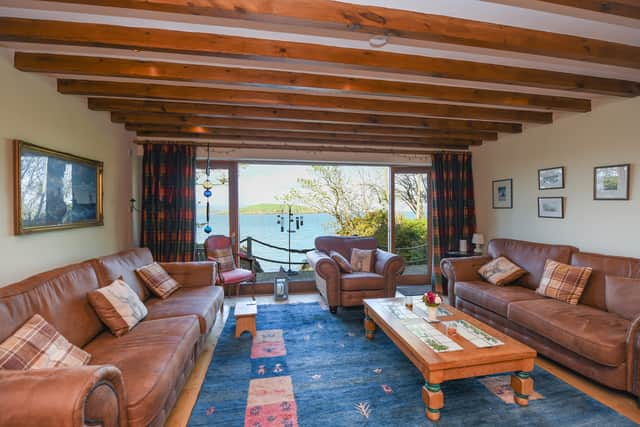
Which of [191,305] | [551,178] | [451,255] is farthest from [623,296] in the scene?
[191,305]

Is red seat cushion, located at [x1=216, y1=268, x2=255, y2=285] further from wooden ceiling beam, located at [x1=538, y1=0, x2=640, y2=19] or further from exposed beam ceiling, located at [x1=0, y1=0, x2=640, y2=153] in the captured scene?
wooden ceiling beam, located at [x1=538, y1=0, x2=640, y2=19]

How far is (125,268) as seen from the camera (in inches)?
111

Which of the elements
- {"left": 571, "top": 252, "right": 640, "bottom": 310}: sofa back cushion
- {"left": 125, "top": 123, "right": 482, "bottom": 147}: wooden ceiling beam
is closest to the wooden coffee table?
{"left": 571, "top": 252, "right": 640, "bottom": 310}: sofa back cushion

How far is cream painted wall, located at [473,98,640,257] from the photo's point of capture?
2861 millimetres

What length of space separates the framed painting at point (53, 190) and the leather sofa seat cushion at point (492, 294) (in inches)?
162

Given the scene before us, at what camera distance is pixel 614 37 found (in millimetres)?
1951

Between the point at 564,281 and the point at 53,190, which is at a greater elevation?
the point at 53,190

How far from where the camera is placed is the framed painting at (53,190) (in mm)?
2135

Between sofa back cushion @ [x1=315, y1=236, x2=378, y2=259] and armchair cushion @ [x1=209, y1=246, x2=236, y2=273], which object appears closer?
armchair cushion @ [x1=209, y1=246, x2=236, y2=273]

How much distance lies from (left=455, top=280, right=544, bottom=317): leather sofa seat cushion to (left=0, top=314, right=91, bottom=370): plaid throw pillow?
3.38 metres

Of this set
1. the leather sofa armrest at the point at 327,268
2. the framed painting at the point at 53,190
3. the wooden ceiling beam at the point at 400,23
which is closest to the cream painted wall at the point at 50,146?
the framed painting at the point at 53,190

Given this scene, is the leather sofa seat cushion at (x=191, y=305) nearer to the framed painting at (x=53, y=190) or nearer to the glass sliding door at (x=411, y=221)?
the framed painting at (x=53, y=190)

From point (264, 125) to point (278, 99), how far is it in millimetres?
764

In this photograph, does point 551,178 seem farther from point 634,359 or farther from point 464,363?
point 464,363
